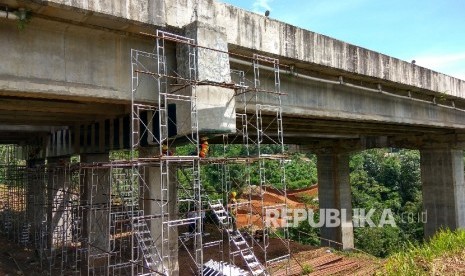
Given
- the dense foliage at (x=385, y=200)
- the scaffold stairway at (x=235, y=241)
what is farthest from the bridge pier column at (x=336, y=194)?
the scaffold stairway at (x=235, y=241)

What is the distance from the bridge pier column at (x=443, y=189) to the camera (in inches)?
961

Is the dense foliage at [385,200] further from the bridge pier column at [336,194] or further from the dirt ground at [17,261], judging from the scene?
the dirt ground at [17,261]

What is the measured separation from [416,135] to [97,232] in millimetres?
20298

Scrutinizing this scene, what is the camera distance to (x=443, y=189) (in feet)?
81.6

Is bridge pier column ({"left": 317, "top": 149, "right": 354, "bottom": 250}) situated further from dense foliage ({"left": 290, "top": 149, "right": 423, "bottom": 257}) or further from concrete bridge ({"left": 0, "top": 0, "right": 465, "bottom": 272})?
concrete bridge ({"left": 0, "top": 0, "right": 465, "bottom": 272})

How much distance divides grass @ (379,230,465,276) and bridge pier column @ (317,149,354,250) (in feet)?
62.9

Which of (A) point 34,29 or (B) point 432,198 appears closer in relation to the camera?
(A) point 34,29

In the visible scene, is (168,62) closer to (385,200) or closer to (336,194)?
(336,194)

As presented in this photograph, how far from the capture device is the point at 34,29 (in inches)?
307

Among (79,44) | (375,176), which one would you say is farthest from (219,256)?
(375,176)

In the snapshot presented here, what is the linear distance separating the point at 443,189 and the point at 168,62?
21498 millimetres

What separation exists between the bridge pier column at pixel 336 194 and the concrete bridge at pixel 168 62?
11.0m

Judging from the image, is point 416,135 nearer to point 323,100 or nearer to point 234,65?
point 323,100

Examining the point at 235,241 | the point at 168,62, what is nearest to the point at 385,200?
the point at 235,241
